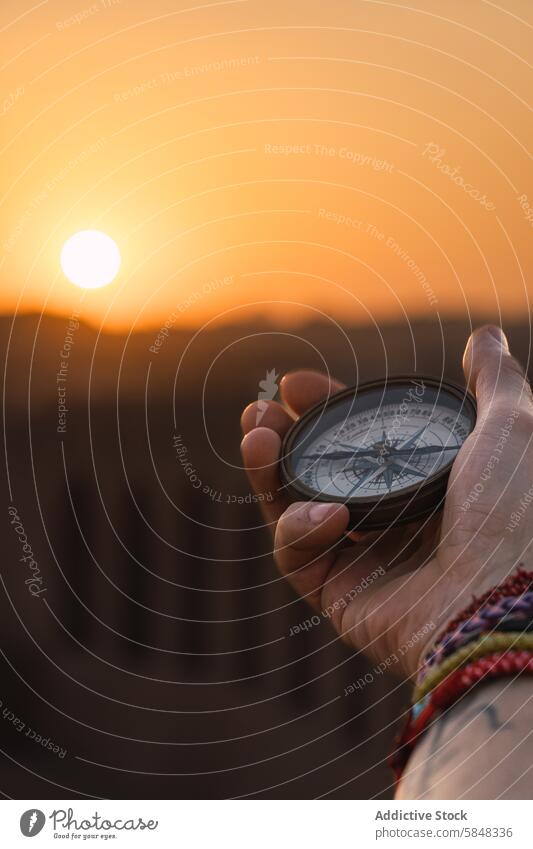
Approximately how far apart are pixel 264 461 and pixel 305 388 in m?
0.35

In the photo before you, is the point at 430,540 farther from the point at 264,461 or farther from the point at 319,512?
the point at 264,461

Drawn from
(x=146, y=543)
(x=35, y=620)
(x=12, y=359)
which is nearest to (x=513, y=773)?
(x=12, y=359)

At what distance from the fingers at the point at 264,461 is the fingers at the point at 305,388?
25cm

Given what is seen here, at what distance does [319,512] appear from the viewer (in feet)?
5.95

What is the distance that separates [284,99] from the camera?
6.84ft

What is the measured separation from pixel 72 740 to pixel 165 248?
692 centimetres

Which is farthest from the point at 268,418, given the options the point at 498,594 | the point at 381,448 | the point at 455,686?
the point at 455,686

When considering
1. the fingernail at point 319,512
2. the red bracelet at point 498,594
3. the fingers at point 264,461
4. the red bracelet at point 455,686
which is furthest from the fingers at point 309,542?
the red bracelet at point 455,686

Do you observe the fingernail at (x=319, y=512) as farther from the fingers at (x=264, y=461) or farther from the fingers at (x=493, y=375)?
the fingers at (x=493, y=375)

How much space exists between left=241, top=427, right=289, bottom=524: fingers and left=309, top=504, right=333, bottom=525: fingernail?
0.24 metres

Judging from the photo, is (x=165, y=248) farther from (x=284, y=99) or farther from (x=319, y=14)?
(x=319, y=14)

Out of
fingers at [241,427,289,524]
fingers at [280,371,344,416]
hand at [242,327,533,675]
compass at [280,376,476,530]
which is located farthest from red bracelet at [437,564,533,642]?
fingers at [280,371,344,416]

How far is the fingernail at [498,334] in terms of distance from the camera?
210 cm

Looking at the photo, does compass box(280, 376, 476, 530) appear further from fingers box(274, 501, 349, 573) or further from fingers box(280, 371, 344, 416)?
fingers box(280, 371, 344, 416)
